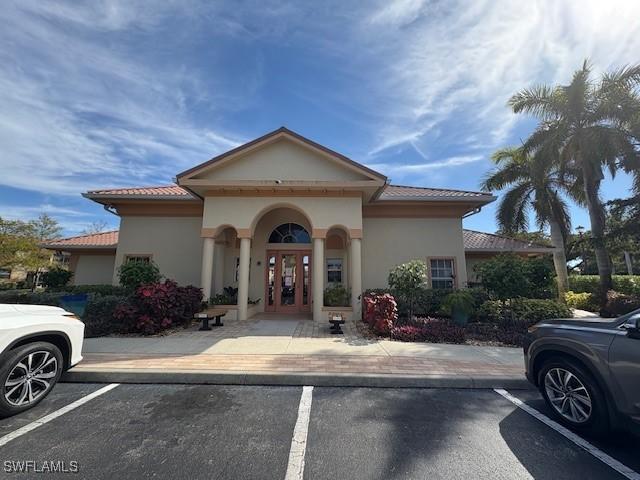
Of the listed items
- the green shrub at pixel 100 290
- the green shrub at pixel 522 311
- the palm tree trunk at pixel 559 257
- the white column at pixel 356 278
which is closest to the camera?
the green shrub at pixel 522 311

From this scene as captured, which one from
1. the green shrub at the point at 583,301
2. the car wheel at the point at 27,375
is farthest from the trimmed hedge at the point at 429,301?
the car wheel at the point at 27,375

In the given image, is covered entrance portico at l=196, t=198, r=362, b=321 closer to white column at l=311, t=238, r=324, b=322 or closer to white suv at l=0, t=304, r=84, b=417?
A: white column at l=311, t=238, r=324, b=322

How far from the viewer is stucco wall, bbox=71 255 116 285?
43.5 ft

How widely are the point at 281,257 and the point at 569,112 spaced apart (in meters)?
16.2

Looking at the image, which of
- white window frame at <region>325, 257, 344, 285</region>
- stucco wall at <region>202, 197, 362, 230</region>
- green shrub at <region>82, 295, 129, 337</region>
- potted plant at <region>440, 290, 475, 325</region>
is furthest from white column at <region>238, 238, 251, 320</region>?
potted plant at <region>440, 290, 475, 325</region>

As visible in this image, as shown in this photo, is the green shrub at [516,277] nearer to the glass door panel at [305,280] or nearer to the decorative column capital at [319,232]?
the decorative column capital at [319,232]

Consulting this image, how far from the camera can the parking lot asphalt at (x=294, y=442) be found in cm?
269

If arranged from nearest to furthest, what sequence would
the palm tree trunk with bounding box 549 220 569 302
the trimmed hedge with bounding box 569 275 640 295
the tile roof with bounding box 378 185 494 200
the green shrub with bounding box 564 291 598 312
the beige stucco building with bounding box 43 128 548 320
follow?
the beige stucco building with bounding box 43 128 548 320 < the tile roof with bounding box 378 185 494 200 < the green shrub with bounding box 564 291 598 312 < the palm tree trunk with bounding box 549 220 569 302 < the trimmed hedge with bounding box 569 275 640 295

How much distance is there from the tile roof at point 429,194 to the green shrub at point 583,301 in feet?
29.9

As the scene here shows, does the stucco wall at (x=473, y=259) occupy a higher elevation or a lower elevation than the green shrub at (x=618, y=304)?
higher

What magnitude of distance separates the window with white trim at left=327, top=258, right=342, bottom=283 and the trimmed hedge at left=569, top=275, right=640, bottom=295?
613 inches

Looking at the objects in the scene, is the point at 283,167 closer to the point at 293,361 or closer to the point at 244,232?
the point at 244,232

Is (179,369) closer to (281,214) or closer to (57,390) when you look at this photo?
(57,390)

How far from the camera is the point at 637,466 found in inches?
108
